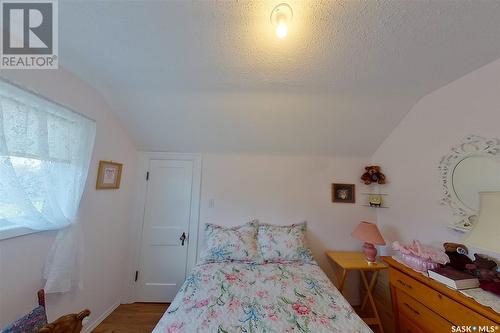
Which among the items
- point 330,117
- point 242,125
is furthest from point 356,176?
point 242,125

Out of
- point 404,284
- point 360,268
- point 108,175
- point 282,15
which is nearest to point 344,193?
point 360,268

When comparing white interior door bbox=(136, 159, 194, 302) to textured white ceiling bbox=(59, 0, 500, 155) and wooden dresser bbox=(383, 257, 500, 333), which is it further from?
wooden dresser bbox=(383, 257, 500, 333)

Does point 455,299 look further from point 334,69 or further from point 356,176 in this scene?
point 334,69

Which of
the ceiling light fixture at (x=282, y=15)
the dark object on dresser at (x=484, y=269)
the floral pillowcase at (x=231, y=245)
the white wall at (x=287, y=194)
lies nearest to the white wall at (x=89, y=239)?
the white wall at (x=287, y=194)

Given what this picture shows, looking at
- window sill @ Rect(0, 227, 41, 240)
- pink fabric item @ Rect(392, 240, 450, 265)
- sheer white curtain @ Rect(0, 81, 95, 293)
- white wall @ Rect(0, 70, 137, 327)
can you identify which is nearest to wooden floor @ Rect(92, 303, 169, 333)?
white wall @ Rect(0, 70, 137, 327)

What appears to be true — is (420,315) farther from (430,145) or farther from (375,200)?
(430,145)

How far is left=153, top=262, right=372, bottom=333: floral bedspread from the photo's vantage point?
1.11m

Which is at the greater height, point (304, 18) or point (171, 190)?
point (304, 18)

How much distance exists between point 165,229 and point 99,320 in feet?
3.45

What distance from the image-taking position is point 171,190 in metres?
2.53

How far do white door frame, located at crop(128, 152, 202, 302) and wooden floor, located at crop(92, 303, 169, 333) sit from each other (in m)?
0.17

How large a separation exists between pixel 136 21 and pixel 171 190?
188 centimetres

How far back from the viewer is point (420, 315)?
4.51 ft

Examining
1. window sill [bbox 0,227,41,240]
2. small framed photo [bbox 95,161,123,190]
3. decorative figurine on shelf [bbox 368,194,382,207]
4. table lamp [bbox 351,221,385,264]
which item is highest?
small framed photo [bbox 95,161,123,190]
